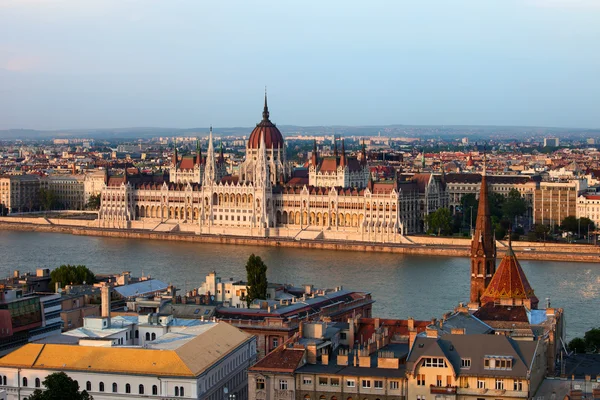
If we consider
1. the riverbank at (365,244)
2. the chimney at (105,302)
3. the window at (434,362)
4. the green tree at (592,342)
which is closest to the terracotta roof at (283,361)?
the window at (434,362)

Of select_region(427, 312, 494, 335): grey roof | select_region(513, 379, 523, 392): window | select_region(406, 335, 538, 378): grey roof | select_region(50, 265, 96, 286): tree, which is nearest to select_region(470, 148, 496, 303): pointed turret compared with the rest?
select_region(427, 312, 494, 335): grey roof

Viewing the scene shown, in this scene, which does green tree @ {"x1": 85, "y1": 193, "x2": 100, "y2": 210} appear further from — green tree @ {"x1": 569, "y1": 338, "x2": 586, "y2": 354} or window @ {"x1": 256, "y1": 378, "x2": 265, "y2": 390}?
window @ {"x1": 256, "y1": 378, "x2": 265, "y2": 390}

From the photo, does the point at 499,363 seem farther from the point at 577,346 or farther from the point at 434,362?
the point at 577,346

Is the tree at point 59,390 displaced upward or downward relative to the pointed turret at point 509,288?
downward

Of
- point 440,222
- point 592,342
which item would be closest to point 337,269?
point 440,222

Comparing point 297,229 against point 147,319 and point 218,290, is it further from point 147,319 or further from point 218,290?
point 147,319

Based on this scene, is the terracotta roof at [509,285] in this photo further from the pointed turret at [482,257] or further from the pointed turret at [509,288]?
the pointed turret at [482,257]

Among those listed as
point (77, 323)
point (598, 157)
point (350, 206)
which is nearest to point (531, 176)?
point (350, 206)
